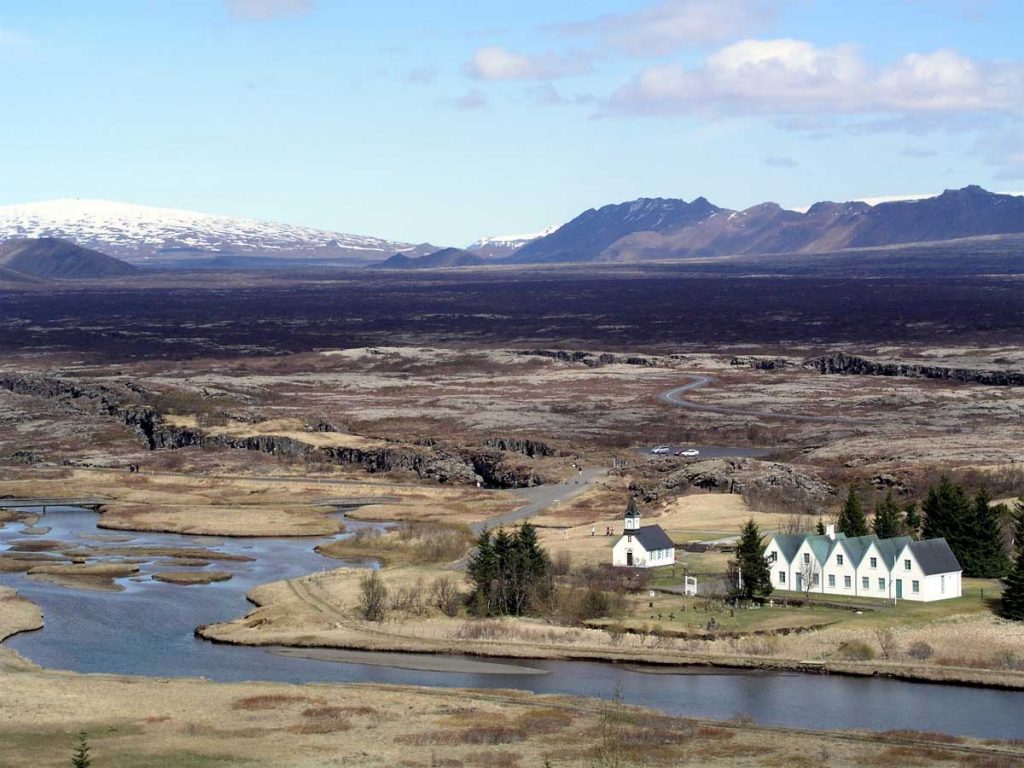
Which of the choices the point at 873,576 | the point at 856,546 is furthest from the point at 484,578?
the point at 873,576

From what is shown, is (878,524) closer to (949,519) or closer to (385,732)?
(949,519)

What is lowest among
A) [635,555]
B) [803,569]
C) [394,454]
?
[394,454]

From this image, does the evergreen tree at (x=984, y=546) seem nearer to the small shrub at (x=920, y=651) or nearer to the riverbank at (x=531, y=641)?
the riverbank at (x=531, y=641)

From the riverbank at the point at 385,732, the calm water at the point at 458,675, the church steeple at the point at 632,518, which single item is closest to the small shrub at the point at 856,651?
the calm water at the point at 458,675

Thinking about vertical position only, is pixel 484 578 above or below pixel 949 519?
below

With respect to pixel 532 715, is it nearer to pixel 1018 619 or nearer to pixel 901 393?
pixel 1018 619

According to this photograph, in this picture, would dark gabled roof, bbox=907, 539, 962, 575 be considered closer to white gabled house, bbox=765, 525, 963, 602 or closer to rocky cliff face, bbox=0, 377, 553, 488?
white gabled house, bbox=765, 525, 963, 602
